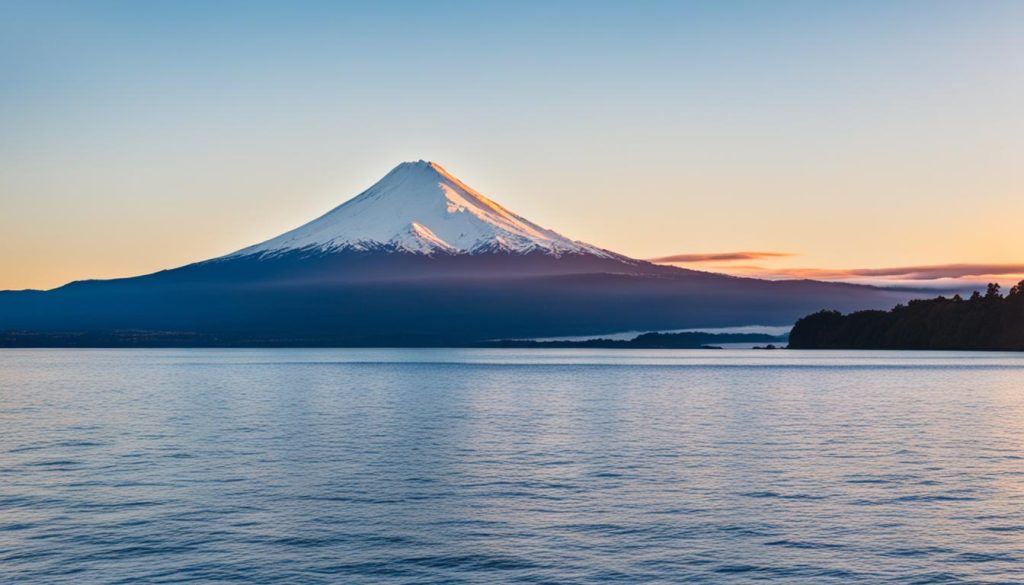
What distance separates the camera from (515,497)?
111 feet

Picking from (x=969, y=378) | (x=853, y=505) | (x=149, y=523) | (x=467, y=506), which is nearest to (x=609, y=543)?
(x=467, y=506)

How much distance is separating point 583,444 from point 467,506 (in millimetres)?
17210

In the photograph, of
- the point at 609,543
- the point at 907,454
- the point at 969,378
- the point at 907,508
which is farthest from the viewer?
the point at 969,378

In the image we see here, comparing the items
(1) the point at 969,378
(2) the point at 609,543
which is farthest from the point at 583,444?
(1) the point at 969,378

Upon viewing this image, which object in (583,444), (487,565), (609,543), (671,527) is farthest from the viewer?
(583,444)

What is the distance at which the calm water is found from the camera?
24.9 m

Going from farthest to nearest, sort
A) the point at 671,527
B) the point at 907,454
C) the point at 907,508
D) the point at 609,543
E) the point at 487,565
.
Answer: the point at 907,454 < the point at 907,508 < the point at 671,527 < the point at 609,543 < the point at 487,565

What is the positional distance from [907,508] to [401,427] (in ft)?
107

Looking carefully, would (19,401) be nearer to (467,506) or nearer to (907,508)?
(467,506)

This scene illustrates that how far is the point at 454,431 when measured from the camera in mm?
57062

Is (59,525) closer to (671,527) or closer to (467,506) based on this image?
(467,506)

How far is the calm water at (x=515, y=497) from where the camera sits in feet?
81.6

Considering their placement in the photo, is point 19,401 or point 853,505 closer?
point 853,505

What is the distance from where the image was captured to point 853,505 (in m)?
32.2
